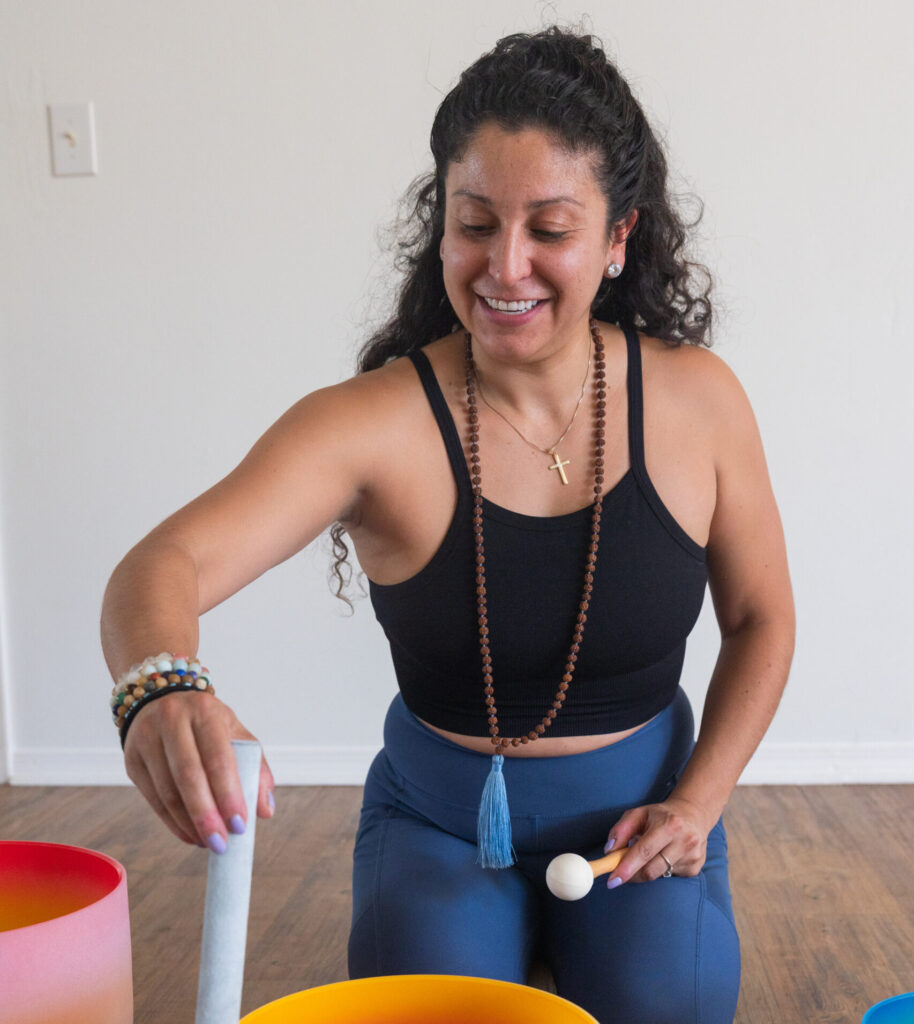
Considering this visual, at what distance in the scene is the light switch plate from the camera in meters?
2.25

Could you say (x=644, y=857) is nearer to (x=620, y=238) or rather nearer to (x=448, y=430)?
(x=448, y=430)

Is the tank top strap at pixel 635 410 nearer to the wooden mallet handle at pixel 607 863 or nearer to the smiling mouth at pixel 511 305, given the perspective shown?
the smiling mouth at pixel 511 305

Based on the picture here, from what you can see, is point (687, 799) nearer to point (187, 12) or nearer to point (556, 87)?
point (556, 87)

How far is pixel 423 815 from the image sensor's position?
3.76 feet

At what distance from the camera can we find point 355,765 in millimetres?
2389

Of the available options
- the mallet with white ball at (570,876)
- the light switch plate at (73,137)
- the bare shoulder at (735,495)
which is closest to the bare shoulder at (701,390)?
the bare shoulder at (735,495)

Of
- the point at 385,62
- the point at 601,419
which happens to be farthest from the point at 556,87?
the point at 385,62

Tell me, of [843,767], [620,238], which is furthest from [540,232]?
[843,767]

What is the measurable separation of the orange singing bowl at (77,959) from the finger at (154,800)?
0.15ft

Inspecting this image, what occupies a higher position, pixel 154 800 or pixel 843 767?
pixel 154 800

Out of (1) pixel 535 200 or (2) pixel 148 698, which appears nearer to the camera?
(2) pixel 148 698

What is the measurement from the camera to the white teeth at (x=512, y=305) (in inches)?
41.5

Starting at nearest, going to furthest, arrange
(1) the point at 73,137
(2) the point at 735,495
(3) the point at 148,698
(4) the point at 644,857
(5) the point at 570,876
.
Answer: (3) the point at 148,698 → (5) the point at 570,876 → (4) the point at 644,857 → (2) the point at 735,495 → (1) the point at 73,137

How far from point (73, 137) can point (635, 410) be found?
1547 mm
